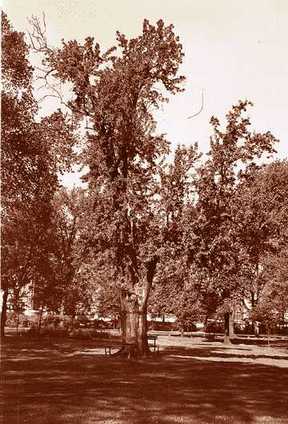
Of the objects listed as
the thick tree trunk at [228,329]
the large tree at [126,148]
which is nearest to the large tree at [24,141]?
the large tree at [126,148]

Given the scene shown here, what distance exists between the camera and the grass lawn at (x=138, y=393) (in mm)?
11047

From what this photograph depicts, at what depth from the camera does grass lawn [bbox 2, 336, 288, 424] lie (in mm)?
11047

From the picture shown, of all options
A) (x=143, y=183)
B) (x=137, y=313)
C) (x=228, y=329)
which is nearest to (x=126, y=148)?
(x=143, y=183)

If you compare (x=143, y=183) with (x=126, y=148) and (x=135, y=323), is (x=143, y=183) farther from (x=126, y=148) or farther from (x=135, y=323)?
(x=135, y=323)

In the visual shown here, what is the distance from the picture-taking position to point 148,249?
90.7ft

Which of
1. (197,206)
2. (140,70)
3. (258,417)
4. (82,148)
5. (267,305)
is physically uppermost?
(140,70)

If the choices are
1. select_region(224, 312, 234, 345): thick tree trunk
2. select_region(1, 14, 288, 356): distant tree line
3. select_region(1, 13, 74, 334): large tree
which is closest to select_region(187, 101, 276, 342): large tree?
select_region(1, 14, 288, 356): distant tree line

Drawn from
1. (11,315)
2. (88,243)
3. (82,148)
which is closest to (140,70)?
(82,148)

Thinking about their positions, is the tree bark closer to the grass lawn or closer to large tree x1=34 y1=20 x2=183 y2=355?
large tree x1=34 y1=20 x2=183 y2=355

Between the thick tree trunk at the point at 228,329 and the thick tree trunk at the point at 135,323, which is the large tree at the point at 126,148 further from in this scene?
the thick tree trunk at the point at 228,329

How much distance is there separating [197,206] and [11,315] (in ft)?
142

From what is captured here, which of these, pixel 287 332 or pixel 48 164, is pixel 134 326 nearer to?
pixel 48 164

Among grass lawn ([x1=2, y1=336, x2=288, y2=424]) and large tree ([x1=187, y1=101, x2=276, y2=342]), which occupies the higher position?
large tree ([x1=187, y1=101, x2=276, y2=342])

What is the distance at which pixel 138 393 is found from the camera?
568 inches
